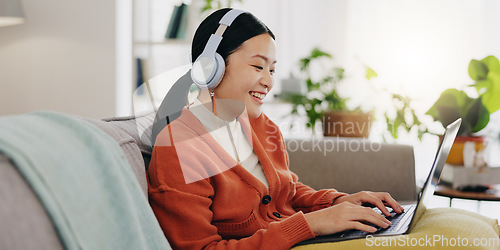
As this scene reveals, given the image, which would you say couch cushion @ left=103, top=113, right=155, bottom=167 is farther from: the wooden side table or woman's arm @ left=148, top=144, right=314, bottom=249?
the wooden side table

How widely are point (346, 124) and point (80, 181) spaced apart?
1833mm

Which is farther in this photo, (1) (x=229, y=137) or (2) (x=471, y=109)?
(2) (x=471, y=109)

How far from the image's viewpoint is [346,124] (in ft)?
7.45

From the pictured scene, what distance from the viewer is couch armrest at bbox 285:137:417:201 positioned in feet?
5.41

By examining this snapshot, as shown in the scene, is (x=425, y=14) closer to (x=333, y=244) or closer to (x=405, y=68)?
(x=405, y=68)

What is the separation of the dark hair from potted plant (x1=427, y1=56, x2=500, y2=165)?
983 mm

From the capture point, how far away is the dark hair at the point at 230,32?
39.1 inches

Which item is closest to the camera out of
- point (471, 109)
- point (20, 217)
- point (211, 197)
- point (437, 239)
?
point (20, 217)

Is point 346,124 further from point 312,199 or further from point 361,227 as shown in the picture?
point 361,227

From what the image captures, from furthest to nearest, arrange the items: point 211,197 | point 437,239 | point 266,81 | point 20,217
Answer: point 266,81
point 211,197
point 437,239
point 20,217

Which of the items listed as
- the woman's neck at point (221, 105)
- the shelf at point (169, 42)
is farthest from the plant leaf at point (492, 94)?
the shelf at point (169, 42)

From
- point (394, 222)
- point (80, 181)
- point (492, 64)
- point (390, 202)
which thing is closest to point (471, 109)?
point (492, 64)

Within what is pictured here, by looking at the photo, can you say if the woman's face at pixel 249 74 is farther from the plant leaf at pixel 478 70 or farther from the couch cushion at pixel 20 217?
the plant leaf at pixel 478 70

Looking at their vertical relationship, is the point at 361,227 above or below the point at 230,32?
below
